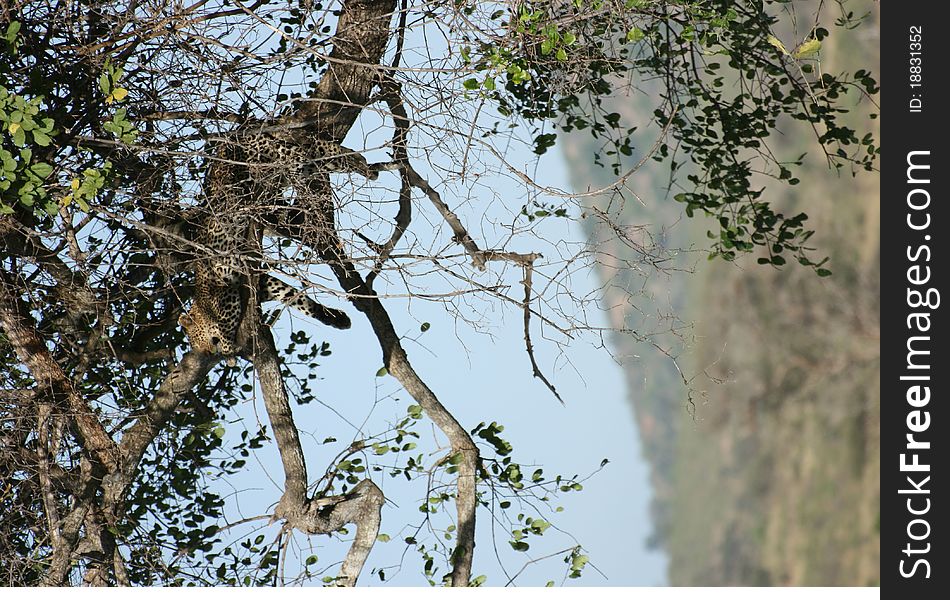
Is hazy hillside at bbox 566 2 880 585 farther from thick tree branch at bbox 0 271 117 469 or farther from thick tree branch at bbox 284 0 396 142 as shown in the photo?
thick tree branch at bbox 0 271 117 469

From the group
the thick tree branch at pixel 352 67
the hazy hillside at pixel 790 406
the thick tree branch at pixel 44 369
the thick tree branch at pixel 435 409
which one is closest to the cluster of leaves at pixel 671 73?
the thick tree branch at pixel 352 67

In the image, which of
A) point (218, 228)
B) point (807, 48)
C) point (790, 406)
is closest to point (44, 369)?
point (218, 228)

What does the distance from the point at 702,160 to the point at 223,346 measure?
84.7 inches

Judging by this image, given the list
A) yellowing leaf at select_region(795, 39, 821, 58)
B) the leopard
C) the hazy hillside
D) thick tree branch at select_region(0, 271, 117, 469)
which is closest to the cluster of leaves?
yellowing leaf at select_region(795, 39, 821, 58)

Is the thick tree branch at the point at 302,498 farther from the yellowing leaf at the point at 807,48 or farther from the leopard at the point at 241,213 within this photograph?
the yellowing leaf at the point at 807,48

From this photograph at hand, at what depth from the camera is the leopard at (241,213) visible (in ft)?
11.5

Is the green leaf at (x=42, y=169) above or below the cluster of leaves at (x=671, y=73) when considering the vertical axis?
below

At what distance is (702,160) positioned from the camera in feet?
14.5

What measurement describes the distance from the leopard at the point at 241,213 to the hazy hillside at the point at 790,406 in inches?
320

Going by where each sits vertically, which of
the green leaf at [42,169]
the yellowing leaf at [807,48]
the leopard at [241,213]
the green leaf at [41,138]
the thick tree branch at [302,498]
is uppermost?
the yellowing leaf at [807,48]

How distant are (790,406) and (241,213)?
1428 centimetres

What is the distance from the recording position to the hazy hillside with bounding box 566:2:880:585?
14.2m

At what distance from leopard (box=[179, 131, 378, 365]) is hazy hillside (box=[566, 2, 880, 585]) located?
8123mm
